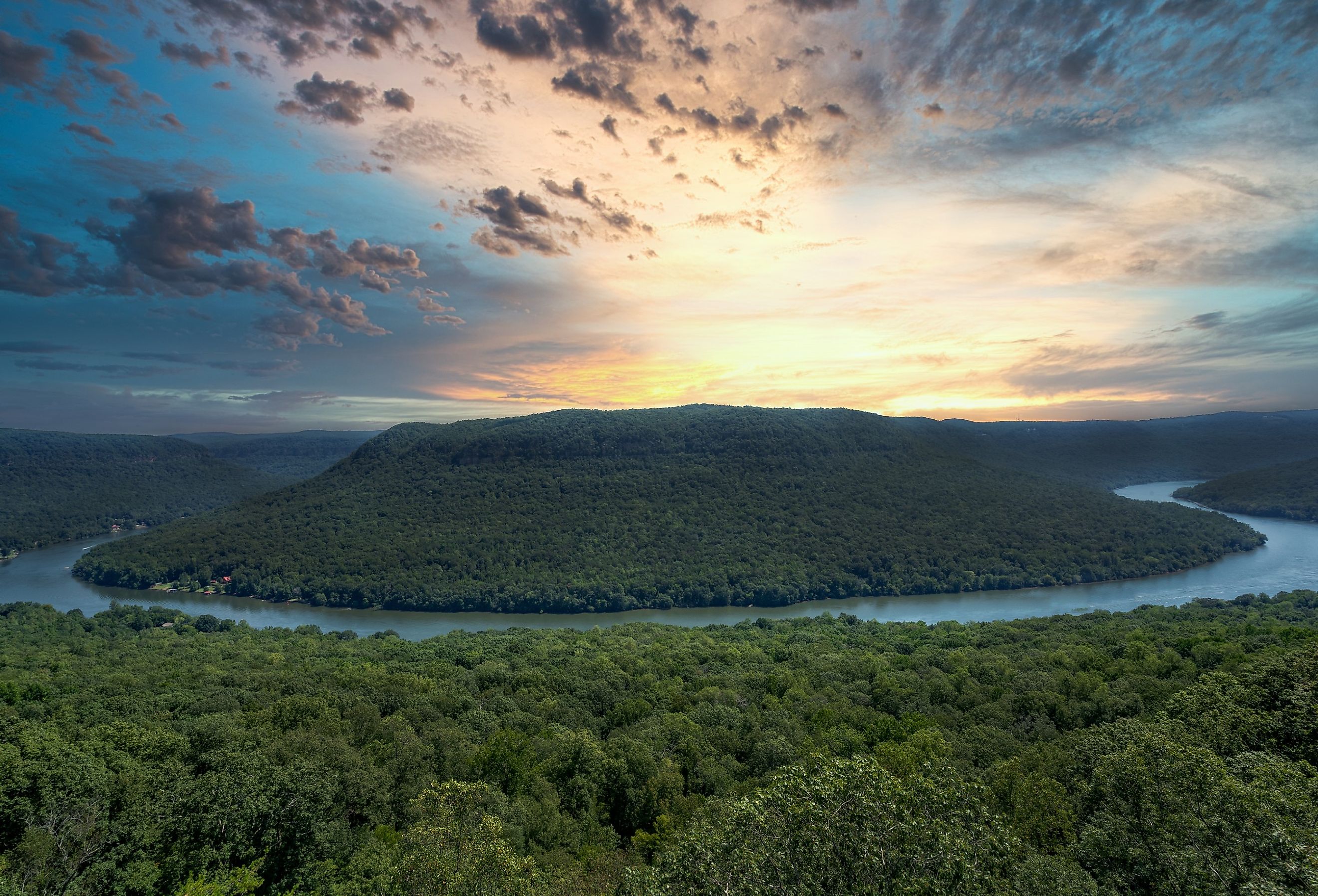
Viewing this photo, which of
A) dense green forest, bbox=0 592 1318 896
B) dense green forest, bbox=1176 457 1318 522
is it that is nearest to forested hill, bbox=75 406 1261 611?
dense green forest, bbox=1176 457 1318 522

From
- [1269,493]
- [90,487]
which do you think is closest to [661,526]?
[1269,493]

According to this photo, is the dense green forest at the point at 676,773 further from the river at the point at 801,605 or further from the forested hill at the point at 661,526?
the forested hill at the point at 661,526

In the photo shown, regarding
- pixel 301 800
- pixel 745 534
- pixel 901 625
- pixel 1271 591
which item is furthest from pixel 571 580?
pixel 1271 591

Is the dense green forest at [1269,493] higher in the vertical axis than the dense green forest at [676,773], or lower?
lower

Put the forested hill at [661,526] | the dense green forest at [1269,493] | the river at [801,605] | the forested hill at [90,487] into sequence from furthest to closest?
the forested hill at [90,487]
the dense green forest at [1269,493]
the forested hill at [661,526]
the river at [801,605]

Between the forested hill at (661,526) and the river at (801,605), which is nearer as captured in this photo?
the river at (801,605)

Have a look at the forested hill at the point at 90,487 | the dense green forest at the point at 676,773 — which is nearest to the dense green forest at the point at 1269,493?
the dense green forest at the point at 676,773

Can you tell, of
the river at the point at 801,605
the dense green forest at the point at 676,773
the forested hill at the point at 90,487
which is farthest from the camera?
the forested hill at the point at 90,487
